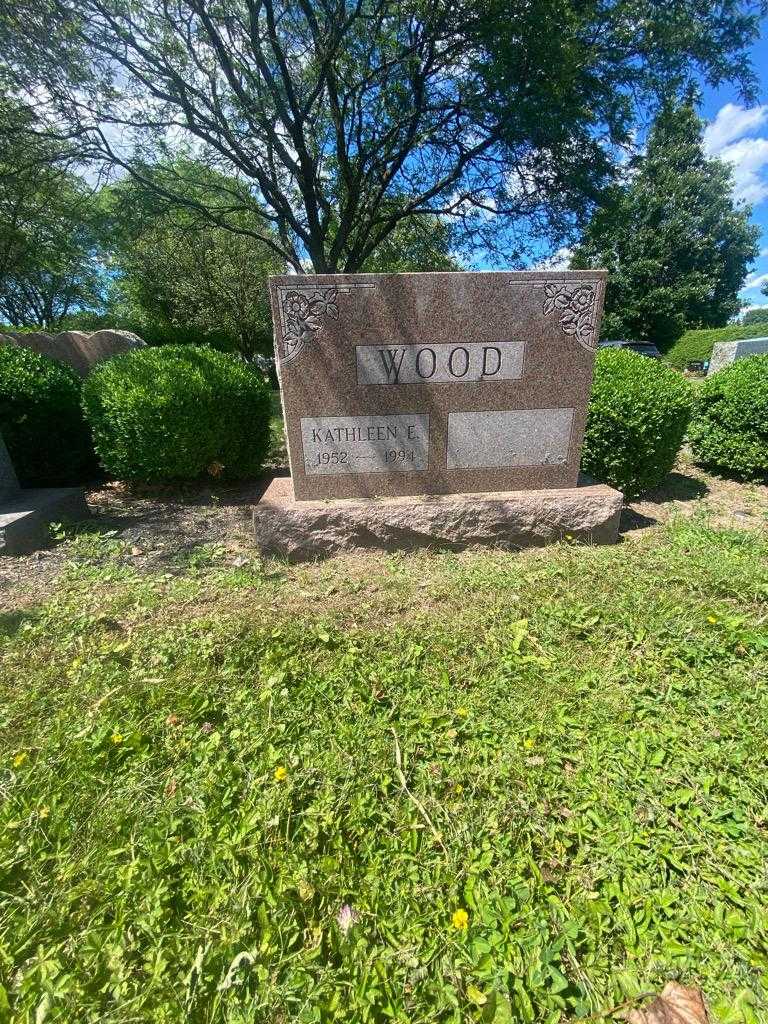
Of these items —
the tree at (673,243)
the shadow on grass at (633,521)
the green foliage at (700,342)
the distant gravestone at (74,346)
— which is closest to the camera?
the shadow on grass at (633,521)

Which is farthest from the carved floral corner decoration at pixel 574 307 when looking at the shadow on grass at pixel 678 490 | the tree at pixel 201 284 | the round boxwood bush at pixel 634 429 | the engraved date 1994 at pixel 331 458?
the tree at pixel 201 284

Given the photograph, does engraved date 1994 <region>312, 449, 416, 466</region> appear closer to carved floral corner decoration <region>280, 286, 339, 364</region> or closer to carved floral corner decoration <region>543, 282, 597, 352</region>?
carved floral corner decoration <region>280, 286, 339, 364</region>

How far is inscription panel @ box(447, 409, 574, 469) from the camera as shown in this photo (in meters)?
3.46

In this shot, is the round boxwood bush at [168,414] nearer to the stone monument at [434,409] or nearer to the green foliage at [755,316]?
the stone monument at [434,409]

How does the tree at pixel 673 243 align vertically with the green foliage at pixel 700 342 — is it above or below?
above

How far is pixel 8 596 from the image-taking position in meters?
2.79

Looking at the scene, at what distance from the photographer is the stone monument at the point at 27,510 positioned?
336 centimetres

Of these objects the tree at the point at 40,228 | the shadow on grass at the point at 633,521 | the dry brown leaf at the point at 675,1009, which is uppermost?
the tree at the point at 40,228

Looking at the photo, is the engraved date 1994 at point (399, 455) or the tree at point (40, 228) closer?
the engraved date 1994 at point (399, 455)

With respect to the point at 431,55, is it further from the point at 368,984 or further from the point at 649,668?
the point at 368,984

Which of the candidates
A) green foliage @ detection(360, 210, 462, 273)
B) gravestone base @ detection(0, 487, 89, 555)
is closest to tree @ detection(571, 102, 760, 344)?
green foliage @ detection(360, 210, 462, 273)

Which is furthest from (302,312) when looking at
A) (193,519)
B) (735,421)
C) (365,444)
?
(735,421)

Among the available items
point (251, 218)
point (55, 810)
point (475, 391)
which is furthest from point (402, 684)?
point (251, 218)

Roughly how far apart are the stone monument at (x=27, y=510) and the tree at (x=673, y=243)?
84.2ft
